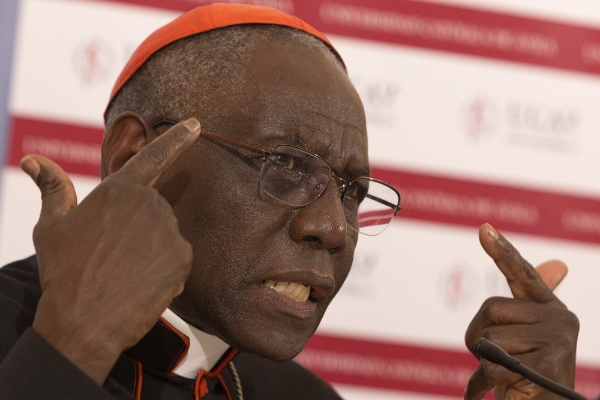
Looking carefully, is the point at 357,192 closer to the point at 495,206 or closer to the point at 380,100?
the point at 380,100

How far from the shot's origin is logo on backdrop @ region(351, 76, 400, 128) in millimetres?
2891

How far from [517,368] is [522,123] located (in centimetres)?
186

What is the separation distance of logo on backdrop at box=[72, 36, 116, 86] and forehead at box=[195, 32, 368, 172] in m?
1.32

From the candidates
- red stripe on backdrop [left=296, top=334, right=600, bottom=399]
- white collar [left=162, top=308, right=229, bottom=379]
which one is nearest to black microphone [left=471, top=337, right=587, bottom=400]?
white collar [left=162, top=308, right=229, bottom=379]

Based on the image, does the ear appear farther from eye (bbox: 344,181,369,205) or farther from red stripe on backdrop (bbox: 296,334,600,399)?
red stripe on backdrop (bbox: 296,334,600,399)

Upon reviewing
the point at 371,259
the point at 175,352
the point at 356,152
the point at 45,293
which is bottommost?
the point at 371,259

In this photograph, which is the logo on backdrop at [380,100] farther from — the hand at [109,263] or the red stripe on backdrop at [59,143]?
the hand at [109,263]

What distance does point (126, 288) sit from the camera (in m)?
1.05

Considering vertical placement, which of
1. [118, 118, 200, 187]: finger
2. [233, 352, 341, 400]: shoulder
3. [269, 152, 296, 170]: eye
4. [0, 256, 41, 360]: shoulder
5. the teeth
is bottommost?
[233, 352, 341, 400]: shoulder

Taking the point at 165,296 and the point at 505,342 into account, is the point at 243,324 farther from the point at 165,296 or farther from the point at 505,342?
the point at 505,342

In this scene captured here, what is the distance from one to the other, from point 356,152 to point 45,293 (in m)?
0.68

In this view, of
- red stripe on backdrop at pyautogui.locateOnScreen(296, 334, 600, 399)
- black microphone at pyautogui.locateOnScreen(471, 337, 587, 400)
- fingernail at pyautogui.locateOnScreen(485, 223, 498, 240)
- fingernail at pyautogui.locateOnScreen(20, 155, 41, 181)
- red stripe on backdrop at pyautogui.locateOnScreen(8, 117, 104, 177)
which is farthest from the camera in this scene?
red stripe on backdrop at pyautogui.locateOnScreen(296, 334, 600, 399)

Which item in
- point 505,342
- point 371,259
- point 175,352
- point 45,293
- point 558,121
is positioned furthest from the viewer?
point 558,121

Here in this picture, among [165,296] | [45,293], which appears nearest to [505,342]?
[165,296]
